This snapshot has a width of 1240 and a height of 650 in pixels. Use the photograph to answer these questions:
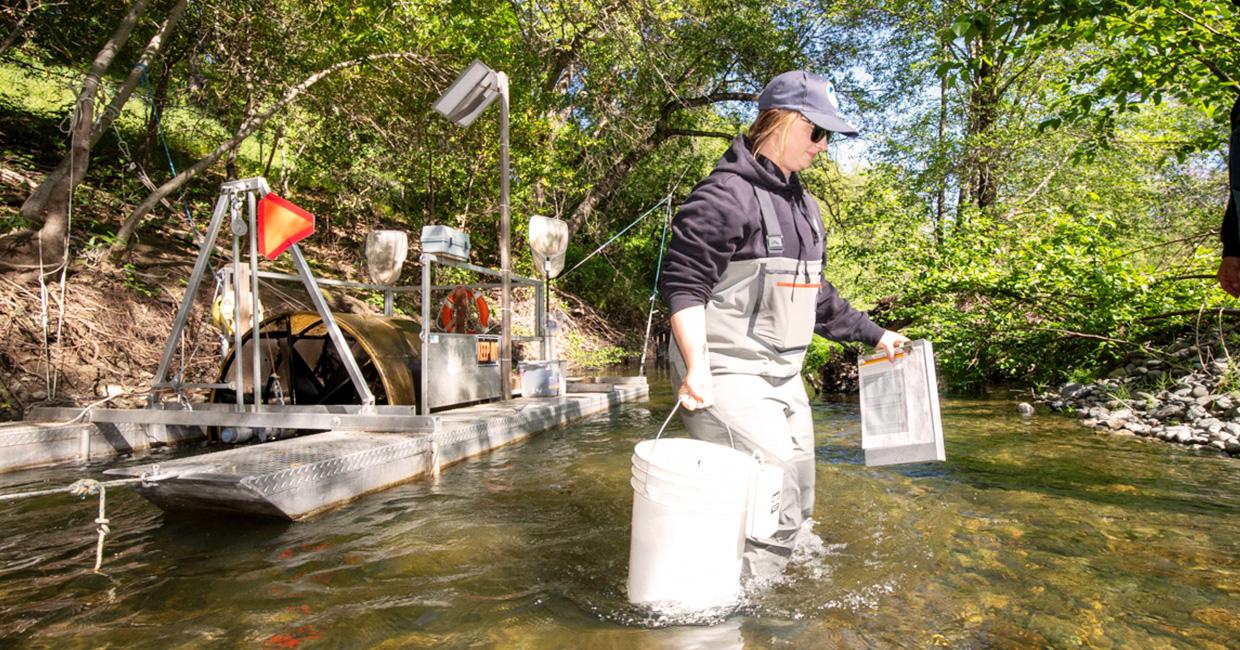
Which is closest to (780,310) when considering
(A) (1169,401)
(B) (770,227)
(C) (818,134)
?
(B) (770,227)

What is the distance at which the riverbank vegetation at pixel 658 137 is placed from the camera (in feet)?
27.1

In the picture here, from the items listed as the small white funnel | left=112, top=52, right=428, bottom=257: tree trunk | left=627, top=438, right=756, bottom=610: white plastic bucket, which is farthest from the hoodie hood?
left=112, top=52, right=428, bottom=257: tree trunk

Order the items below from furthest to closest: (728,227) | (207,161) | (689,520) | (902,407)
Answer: (207,161) < (902,407) < (728,227) < (689,520)

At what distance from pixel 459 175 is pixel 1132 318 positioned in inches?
543

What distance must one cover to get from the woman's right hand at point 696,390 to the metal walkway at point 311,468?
2.78m

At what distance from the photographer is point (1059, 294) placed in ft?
28.8

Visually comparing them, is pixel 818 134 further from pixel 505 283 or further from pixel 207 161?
pixel 207 161

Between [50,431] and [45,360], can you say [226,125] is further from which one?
[50,431]

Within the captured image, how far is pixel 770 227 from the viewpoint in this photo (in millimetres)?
2695

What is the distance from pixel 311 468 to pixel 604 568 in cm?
218

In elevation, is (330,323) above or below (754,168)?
below

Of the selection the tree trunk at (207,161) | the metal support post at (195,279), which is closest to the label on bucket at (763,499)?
the metal support post at (195,279)

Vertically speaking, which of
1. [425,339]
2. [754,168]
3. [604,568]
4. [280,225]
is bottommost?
[604,568]

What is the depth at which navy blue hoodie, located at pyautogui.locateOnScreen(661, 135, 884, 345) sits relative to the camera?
2588 millimetres
